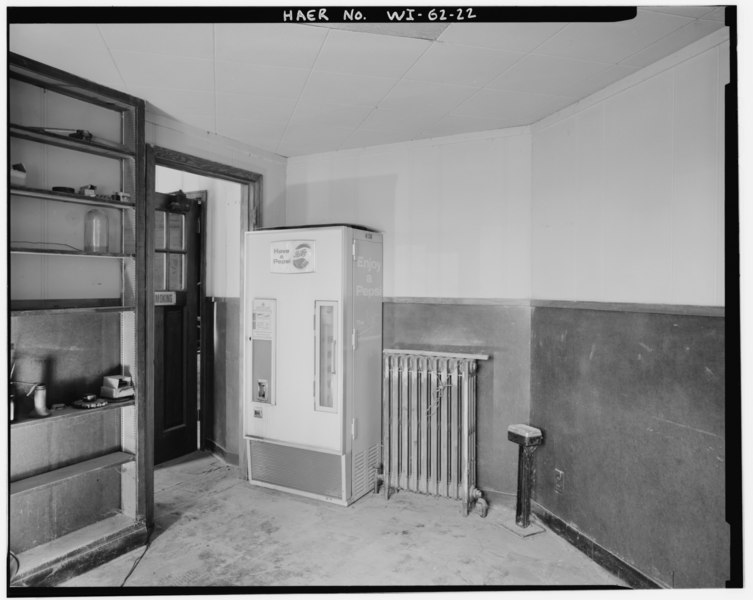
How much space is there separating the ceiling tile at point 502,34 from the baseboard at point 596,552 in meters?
2.42

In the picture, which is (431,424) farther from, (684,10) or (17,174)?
(17,174)

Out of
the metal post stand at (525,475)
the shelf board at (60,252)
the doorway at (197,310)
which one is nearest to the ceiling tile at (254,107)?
the doorway at (197,310)

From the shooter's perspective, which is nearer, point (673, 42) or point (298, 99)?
point (673, 42)

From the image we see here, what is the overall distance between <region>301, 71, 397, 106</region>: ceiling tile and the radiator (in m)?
1.61

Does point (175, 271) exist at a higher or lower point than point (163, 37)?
lower

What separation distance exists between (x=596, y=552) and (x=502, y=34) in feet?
8.27

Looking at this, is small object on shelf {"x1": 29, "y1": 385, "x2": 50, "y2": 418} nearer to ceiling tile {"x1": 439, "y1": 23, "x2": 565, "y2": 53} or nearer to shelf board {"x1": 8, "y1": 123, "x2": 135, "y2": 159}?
shelf board {"x1": 8, "y1": 123, "x2": 135, "y2": 159}

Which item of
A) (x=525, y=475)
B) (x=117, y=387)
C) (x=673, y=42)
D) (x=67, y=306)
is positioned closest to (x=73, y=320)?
(x=67, y=306)

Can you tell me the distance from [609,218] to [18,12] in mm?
2689

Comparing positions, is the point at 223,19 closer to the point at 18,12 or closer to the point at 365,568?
the point at 18,12

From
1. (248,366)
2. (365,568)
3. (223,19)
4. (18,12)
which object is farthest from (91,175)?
(365,568)

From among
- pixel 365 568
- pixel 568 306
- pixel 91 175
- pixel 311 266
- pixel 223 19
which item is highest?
pixel 223 19

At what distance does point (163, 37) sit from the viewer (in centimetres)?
198

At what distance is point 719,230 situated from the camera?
6.35 ft
